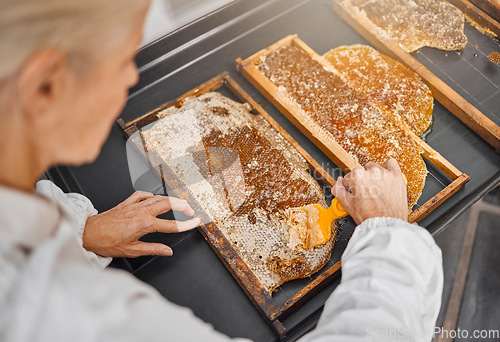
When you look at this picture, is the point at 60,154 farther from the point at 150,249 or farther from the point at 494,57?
the point at 494,57

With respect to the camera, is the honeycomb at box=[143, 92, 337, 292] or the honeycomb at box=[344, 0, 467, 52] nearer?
the honeycomb at box=[143, 92, 337, 292]

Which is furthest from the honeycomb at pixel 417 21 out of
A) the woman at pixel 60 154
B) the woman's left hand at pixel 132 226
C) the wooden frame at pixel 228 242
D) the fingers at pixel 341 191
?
the woman at pixel 60 154

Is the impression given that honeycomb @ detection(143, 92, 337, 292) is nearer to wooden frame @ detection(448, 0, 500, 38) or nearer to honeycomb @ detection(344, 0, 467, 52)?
honeycomb @ detection(344, 0, 467, 52)

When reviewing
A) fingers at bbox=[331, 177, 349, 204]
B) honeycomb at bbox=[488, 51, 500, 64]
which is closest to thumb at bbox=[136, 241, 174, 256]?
fingers at bbox=[331, 177, 349, 204]

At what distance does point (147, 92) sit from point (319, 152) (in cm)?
86

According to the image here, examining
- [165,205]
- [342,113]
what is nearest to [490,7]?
[342,113]

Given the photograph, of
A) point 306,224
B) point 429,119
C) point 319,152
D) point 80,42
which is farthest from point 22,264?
point 429,119

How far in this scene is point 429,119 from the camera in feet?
6.03

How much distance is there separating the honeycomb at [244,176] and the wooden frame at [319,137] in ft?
0.39

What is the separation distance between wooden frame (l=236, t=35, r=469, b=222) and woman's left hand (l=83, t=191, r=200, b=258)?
0.61 metres

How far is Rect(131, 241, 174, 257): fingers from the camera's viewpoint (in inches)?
58.1

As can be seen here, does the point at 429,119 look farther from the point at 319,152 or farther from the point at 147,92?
the point at 147,92

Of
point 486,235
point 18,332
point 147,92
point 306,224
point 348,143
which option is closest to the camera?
point 18,332

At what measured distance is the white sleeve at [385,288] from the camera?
36.3 inches
